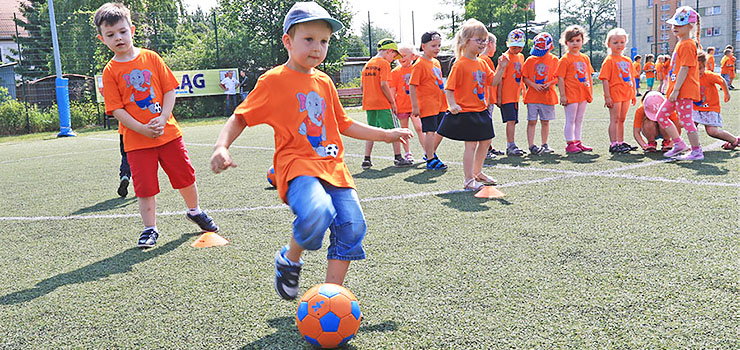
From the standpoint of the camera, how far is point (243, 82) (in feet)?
82.3

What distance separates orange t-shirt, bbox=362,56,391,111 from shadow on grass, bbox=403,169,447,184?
1.42 metres

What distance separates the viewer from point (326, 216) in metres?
2.92

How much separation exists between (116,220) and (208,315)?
125 inches

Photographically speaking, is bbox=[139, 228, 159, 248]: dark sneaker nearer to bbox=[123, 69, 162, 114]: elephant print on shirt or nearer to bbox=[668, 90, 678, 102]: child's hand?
bbox=[123, 69, 162, 114]: elephant print on shirt

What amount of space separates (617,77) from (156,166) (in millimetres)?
6813

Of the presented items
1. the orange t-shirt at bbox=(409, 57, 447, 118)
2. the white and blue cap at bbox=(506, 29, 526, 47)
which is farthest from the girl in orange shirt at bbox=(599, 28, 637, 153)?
the orange t-shirt at bbox=(409, 57, 447, 118)

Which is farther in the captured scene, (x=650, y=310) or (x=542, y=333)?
(x=650, y=310)

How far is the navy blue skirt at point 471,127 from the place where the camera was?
6.62 meters

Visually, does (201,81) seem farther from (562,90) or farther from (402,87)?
(562,90)

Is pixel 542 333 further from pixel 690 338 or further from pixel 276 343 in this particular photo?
pixel 276 343

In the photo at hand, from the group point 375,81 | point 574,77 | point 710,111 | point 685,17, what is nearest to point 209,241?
point 375,81

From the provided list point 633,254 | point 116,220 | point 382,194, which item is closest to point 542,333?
point 633,254

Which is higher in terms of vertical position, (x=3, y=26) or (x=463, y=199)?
(x=3, y=26)

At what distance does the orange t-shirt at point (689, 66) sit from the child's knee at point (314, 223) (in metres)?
6.35
